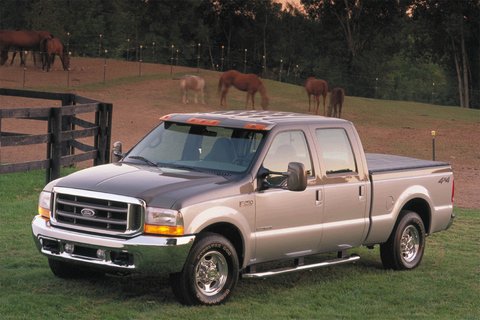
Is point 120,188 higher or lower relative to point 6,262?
higher

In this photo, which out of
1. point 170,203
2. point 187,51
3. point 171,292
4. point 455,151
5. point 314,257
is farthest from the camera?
point 187,51

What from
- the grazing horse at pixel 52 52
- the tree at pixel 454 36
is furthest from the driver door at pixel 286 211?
the tree at pixel 454 36

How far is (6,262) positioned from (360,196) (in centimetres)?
367

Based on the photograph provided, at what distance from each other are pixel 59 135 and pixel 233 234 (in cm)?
802

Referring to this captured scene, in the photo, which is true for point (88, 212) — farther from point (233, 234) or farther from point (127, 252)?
point (233, 234)

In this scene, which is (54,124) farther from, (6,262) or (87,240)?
(87,240)

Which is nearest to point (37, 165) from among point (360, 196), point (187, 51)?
point (360, 196)

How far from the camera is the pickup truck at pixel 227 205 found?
30.0 feet

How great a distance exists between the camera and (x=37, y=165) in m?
16.9

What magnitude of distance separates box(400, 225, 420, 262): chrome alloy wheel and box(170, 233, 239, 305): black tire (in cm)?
283

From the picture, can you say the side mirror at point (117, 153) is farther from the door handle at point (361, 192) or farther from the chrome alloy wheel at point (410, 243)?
the chrome alloy wheel at point (410, 243)

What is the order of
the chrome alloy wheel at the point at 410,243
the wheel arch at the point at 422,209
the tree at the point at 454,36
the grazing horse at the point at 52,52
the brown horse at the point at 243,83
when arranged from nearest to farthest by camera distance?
the chrome alloy wheel at the point at 410,243 < the wheel arch at the point at 422,209 < the brown horse at the point at 243,83 < the grazing horse at the point at 52,52 < the tree at the point at 454,36

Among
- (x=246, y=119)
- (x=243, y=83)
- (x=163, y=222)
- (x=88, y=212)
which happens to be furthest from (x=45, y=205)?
(x=243, y=83)

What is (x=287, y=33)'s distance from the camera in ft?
237
